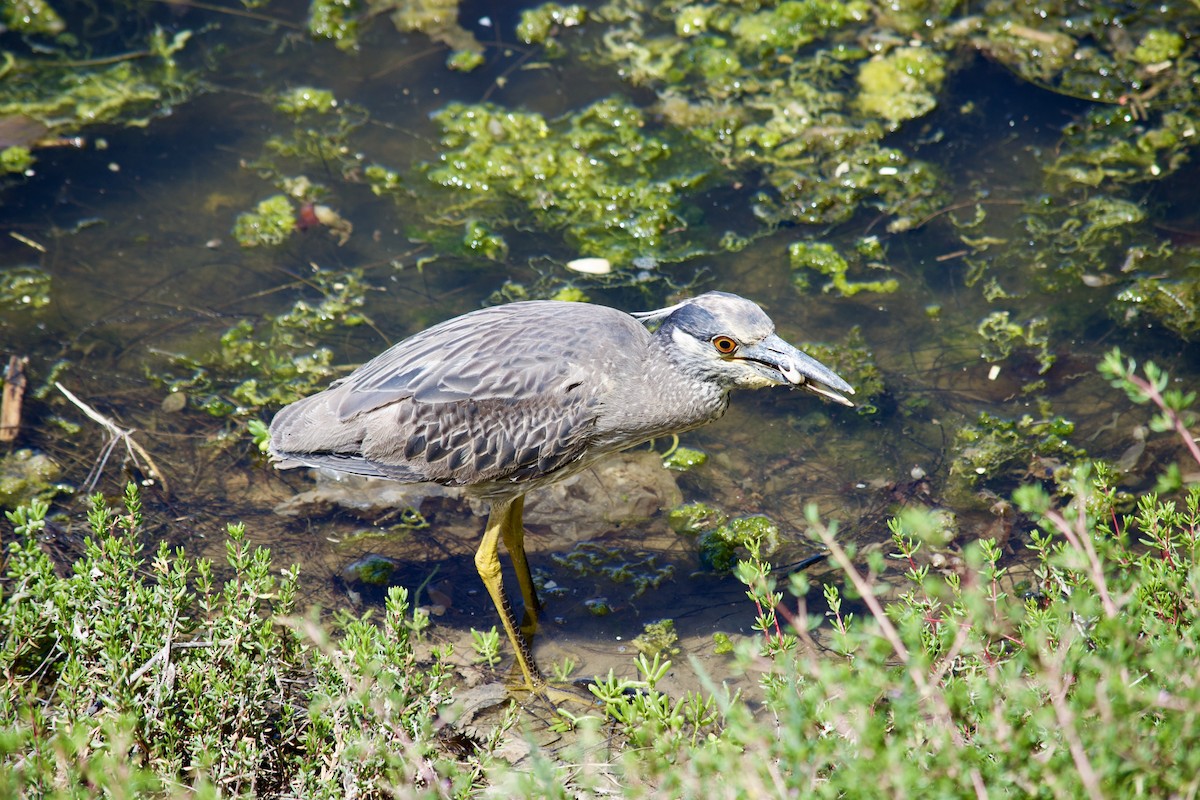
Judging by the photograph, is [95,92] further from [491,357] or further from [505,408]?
[505,408]

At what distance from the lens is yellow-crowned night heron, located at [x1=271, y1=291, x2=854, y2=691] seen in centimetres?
418

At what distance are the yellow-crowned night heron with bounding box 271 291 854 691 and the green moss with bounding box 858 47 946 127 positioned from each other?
3.45 metres

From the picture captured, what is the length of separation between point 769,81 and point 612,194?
1.62m

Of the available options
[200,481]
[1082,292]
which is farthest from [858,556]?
[200,481]

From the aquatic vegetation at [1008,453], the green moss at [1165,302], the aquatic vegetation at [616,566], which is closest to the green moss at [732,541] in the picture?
the aquatic vegetation at [616,566]

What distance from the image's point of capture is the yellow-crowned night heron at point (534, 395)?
4180 mm

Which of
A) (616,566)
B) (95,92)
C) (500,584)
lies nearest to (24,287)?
(95,92)

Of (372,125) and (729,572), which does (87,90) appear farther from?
(729,572)

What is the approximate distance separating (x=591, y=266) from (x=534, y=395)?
2.22 metres

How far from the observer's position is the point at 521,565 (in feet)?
16.2

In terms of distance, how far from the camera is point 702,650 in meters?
4.68

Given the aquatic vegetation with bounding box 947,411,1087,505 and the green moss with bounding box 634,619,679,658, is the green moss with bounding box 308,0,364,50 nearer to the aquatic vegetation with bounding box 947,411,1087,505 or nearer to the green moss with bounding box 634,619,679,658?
the green moss with bounding box 634,619,679,658

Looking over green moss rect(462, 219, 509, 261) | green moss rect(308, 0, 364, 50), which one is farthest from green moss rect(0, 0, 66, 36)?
green moss rect(462, 219, 509, 261)

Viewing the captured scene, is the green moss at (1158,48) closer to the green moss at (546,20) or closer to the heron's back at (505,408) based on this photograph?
the green moss at (546,20)
